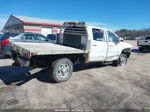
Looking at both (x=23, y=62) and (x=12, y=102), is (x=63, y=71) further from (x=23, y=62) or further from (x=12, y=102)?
(x=12, y=102)

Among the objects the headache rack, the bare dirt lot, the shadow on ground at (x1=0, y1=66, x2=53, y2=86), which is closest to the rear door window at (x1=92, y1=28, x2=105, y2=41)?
the headache rack

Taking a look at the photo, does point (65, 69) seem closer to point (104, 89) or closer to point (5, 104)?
point (104, 89)

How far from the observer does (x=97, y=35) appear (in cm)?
592

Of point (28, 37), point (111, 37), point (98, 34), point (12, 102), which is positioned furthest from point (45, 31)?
point (12, 102)

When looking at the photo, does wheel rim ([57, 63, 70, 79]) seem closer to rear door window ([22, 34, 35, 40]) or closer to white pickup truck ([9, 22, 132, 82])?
white pickup truck ([9, 22, 132, 82])

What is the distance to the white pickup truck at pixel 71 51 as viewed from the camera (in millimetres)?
4297

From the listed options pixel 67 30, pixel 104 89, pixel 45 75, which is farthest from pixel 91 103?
pixel 67 30

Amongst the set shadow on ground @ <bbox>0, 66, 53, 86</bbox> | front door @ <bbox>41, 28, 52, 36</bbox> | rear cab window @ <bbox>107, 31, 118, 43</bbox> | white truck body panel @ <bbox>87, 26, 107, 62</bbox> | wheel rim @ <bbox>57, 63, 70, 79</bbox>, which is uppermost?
front door @ <bbox>41, 28, 52, 36</bbox>

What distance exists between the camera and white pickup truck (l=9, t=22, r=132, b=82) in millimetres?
4297

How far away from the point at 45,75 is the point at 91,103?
2.74 meters

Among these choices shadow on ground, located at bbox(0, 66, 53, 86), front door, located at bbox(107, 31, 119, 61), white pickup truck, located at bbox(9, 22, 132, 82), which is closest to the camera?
white pickup truck, located at bbox(9, 22, 132, 82)

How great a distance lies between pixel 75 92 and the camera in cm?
418

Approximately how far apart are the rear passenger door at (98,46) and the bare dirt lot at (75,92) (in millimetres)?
899

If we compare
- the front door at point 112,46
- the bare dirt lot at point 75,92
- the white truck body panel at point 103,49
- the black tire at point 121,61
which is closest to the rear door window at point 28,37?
the bare dirt lot at point 75,92
